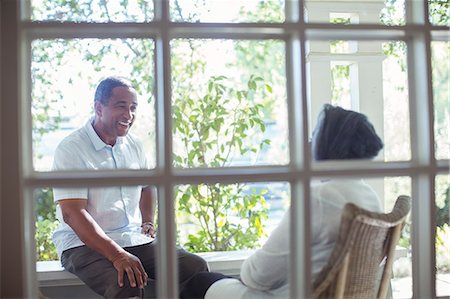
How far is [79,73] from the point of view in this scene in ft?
11.6

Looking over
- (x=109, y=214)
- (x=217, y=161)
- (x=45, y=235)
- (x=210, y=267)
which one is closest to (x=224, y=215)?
(x=217, y=161)

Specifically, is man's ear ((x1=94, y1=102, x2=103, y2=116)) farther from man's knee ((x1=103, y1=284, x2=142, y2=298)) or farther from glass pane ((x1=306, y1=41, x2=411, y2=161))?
glass pane ((x1=306, y1=41, x2=411, y2=161))

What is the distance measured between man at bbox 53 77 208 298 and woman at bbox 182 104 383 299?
0.68 m

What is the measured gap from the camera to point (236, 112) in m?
3.61

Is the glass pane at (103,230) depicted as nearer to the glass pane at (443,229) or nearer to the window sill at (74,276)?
the window sill at (74,276)

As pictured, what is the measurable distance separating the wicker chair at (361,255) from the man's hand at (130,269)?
101cm

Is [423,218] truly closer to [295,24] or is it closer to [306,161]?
[306,161]

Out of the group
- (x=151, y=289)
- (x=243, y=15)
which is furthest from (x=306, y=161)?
(x=243, y=15)

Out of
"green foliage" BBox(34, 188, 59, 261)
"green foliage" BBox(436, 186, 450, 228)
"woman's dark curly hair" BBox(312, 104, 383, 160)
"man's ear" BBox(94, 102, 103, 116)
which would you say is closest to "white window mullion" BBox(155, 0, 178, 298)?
"woman's dark curly hair" BBox(312, 104, 383, 160)

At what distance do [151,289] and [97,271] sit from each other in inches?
15.7

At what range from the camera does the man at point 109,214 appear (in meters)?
2.75

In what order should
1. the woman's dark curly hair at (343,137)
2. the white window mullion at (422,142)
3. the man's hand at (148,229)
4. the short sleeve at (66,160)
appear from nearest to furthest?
1. the white window mullion at (422,142)
2. the woman's dark curly hair at (343,137)
3. the short sleeve at (66,160)
4. the man's hand at (148,229)

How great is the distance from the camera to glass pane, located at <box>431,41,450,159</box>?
2.06m

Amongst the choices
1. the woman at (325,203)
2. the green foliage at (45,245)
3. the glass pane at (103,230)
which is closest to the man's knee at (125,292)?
the glass pane at (103,230)
